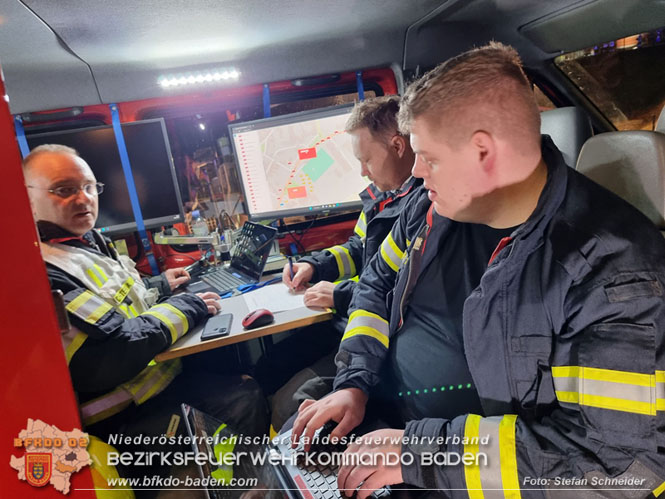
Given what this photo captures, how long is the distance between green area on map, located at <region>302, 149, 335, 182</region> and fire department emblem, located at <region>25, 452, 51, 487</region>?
2144 mm

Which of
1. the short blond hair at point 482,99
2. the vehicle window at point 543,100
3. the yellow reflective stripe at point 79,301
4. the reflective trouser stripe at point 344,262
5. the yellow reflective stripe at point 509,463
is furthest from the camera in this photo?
the vehicle window at point 543,100

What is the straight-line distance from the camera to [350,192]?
8.75 feet

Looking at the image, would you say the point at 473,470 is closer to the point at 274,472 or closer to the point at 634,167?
the point at 274,472

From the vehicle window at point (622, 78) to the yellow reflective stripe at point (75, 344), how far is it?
3.36m

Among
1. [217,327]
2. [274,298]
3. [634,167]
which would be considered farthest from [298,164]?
[634,167]

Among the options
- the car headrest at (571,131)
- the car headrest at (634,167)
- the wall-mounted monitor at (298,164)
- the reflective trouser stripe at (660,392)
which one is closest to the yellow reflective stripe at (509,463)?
the reflective trouser stripe at (660,392)

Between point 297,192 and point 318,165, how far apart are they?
0.77 feet

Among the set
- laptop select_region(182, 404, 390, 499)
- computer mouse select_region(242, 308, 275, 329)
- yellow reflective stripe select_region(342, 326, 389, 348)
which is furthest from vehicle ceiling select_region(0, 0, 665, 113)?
laptop select_region(182, 404, 390, 499)

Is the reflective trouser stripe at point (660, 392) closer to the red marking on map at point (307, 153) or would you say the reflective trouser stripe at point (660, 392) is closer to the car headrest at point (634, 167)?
the car headrest at point (634, 167)

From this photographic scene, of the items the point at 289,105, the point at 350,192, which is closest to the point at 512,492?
the point at 350,192

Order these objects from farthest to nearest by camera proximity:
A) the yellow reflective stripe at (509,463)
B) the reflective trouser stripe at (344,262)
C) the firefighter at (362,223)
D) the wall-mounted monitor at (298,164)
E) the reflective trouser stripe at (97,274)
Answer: the wall-mounted monitor at (298,164)
the reflective trouser stripe at (344,262)
the firefighter at (362,223)
the reflective trouser stripe at (97,274)
the yellow reflective stripe at (509,463)

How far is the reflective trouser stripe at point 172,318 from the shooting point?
5.26ft

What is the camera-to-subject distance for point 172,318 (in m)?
1.63

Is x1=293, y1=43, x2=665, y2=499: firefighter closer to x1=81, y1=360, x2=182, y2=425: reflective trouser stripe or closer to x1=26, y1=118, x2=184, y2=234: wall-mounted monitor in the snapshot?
x1=81, y1=360, x2=182, y2=425: reflective trouser stripe
